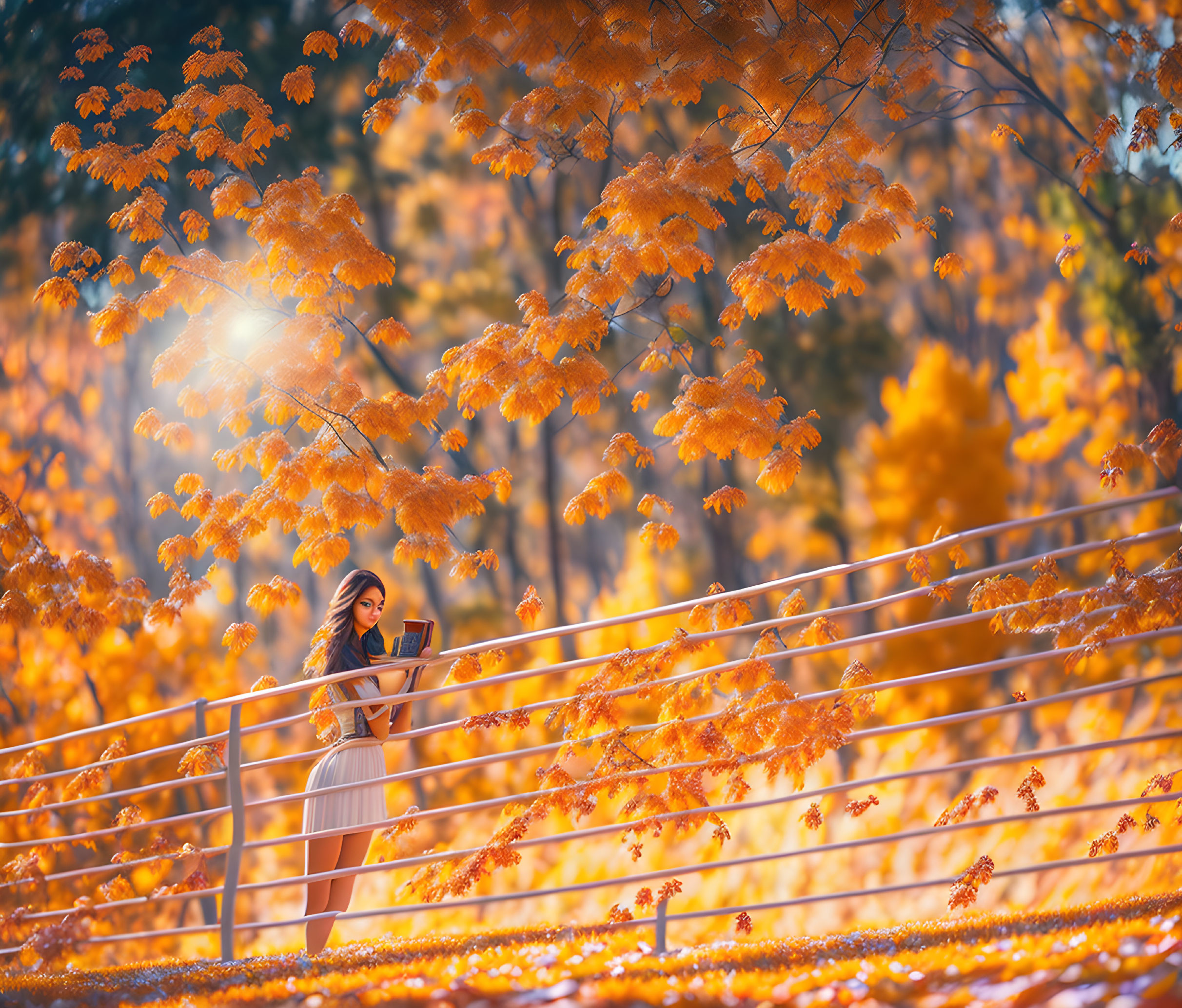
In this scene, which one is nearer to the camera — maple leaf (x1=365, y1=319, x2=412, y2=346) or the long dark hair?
the long dark hair

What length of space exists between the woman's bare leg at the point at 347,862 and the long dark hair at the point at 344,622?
783 millimetres

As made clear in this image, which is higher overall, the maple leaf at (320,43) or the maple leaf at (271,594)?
the maple leaf at (320,43)

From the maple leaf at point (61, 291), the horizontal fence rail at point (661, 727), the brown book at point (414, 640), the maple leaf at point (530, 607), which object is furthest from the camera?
the maple leaf at point (61, 291)

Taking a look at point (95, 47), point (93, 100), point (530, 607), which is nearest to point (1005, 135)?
point (530, 607)

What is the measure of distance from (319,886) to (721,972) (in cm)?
191

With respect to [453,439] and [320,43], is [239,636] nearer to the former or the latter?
[453,439]

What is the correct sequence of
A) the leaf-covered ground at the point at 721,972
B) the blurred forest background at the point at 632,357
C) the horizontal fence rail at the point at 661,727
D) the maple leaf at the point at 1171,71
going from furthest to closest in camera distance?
1. the blurred forest background at the point at 632,357
2. the maple leaf at the point at 1171,71
3. the horizontal fence rail at the point at 661,727
4. the leaf-covered ground at the point at 721,972

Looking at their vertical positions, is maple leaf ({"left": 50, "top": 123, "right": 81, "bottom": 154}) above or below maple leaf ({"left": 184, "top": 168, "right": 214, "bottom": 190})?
above

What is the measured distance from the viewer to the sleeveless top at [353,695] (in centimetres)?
378

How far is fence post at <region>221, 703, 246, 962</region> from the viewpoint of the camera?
3.74 m

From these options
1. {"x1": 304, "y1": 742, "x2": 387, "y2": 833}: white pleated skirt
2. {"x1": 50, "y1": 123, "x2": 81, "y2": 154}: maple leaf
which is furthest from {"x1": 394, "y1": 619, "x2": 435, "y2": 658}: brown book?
{"x1": 50, "y1": 123, "x2": 81, "y2": 154}: maple leaf

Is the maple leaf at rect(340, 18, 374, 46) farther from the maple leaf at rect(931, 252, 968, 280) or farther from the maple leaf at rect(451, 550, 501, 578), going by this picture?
the maple leaf at rect(931, 252, 968, 280)

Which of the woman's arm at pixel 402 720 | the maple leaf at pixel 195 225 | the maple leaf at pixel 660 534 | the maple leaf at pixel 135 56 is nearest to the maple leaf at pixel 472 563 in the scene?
the maple leaf at pixel 660 534

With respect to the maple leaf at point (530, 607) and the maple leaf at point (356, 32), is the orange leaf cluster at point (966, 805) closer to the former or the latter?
the maple leaf at point (530, 607)
